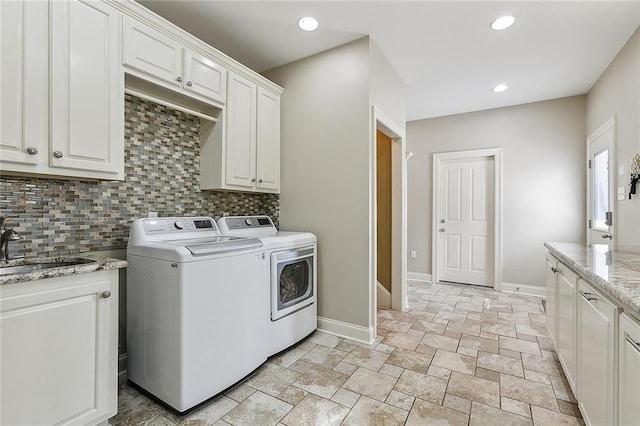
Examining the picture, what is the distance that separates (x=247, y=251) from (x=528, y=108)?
4.31 meters

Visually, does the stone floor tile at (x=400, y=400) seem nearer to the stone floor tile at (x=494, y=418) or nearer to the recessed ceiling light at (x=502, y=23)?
the stone floor tile at (x=494, y=418)

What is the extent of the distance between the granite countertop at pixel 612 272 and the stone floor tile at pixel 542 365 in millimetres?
842

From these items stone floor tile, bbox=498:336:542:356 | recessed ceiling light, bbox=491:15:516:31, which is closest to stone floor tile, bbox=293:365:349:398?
stone floor tile, bbox=498:336:542:356

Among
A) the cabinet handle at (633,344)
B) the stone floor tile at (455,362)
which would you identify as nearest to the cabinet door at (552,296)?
the stone floor tile at (455,362)

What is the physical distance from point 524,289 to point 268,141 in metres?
3.95

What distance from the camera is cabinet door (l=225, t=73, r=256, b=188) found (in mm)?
2518

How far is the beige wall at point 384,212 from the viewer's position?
361cm

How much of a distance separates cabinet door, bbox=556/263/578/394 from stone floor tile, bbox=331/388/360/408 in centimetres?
124

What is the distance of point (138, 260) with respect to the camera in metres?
1.87

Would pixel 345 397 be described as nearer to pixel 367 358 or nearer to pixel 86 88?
pixel 367 358

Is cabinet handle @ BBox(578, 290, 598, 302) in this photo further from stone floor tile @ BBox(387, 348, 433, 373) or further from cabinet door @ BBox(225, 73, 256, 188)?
cabinet door @ BBox(225, 73, 256, 188)

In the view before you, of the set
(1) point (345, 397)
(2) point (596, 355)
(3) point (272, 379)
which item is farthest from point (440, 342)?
(3) point (272, 379)

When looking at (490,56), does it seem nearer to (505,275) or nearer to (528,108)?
(528,108)

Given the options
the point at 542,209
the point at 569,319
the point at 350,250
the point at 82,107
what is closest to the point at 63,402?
the point at 82,107
